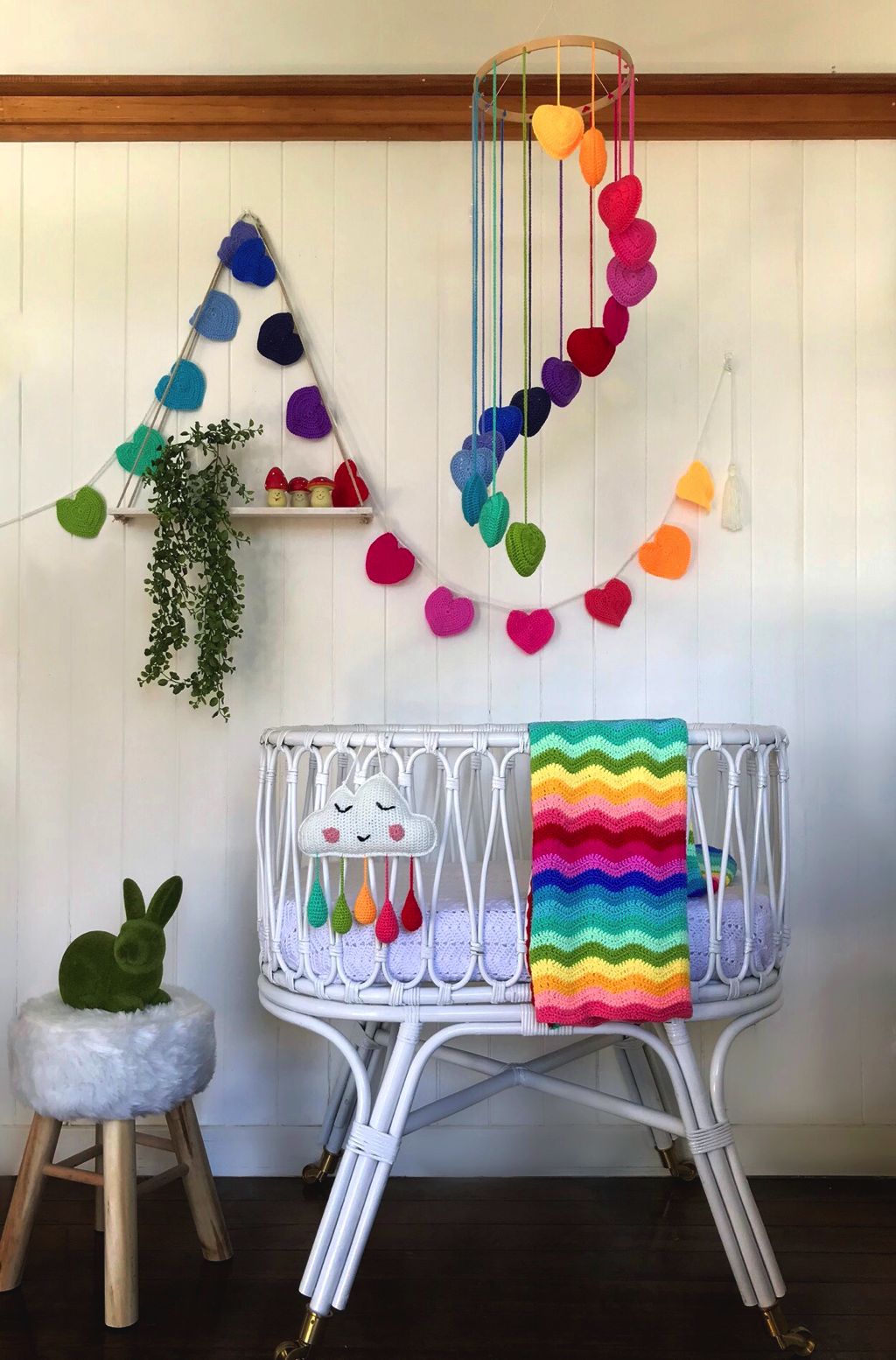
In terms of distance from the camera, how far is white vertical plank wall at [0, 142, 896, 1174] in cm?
210

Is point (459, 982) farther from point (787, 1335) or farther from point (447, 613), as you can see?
point (447, 613)

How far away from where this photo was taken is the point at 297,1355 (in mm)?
1381

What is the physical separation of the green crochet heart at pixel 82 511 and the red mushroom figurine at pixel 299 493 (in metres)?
0.38

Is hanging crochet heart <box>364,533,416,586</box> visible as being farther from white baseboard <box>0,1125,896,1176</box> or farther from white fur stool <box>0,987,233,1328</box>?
white baseboard <box>0,1125,896,1176</box>

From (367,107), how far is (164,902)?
1486 millimetres

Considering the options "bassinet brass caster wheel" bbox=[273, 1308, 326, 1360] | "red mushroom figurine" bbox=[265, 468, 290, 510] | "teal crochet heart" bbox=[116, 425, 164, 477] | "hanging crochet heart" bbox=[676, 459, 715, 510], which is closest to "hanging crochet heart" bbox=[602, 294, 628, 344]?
"hanging crochet heart" bbox=[676, 459, 715, 510]

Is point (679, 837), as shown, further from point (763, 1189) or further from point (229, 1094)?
point (229, 1094)

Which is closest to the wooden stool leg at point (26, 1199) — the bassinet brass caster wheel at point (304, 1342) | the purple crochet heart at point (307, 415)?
the bassinet brass caster wheel at point (304, 1342)

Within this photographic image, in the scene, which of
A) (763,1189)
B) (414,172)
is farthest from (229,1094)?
(414,172)

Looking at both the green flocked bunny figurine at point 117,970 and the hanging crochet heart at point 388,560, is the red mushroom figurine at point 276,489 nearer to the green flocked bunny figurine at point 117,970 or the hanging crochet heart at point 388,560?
the hanging crochet heart at point 388,560

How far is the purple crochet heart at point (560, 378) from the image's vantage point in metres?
1.87

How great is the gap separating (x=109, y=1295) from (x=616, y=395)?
1.69m

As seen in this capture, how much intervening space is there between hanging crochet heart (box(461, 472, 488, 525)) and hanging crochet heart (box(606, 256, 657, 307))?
34cm

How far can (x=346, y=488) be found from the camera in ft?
6.73
